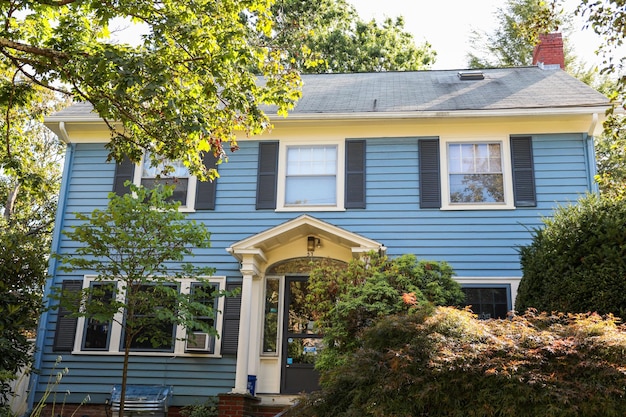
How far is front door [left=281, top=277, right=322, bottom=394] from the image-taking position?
1095 centimetres

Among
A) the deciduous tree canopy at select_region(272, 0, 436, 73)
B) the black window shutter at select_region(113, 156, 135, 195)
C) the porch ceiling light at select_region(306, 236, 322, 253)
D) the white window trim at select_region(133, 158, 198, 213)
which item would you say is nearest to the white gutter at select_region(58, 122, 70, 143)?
the black window shutter at select_region(113, 156, 135, 195)

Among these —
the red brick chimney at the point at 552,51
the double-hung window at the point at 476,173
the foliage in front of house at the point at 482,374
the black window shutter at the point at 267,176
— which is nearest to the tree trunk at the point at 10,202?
the black window shutter at the point at 267,176

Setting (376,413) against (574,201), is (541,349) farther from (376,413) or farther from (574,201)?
(574,201)

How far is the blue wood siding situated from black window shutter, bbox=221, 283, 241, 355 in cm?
19

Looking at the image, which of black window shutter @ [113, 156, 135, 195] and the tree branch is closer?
the tree branch

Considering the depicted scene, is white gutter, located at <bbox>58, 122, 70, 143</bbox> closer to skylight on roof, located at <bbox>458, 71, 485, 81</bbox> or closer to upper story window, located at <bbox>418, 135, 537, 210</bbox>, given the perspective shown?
upper story window, located at <bbox>418, 135, 537, 210</bbox>

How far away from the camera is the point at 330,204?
38.0 ft

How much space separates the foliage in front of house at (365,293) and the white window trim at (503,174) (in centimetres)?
189

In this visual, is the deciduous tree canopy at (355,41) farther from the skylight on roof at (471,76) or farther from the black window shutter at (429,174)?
the black window shutter at (429,174)

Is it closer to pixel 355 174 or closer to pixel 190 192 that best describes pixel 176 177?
pixel 190 192

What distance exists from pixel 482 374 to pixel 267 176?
7.56 m

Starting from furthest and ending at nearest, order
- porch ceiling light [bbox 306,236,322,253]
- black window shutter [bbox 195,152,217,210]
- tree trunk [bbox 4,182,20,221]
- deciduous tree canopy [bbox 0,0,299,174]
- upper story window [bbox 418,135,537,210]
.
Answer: tree trunk [bbox 4,182,20,221] < black window shutter [bbox 195,152,217,210] < upper story window [bbox 418,135,537,210] < porch ceiling light [bbox 306,236,322,253] < deciduous tree canopy [bbox 0,0,299,174]

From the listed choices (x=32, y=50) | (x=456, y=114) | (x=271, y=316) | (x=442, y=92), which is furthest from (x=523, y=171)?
(x=32, y=50)

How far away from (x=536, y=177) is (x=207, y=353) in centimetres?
658
